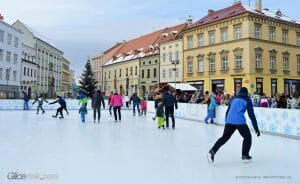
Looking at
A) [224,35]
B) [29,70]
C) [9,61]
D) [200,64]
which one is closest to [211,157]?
[224,35]

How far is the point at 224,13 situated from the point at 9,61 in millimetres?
31128

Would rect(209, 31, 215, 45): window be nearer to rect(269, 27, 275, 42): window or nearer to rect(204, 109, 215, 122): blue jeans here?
rect(269, 27, 275, 42): window

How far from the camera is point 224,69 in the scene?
1460 inches

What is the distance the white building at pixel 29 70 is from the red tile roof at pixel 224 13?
102 ft

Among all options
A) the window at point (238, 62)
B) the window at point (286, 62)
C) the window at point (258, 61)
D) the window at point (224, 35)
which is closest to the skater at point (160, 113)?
the window at point (238, 62)

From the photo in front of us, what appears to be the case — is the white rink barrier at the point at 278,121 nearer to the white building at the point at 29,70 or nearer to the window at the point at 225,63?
the window at the point at 225,63

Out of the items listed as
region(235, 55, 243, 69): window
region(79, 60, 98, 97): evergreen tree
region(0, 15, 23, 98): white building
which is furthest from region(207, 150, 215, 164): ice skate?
region(79, 60, 98, 97): evergreen tree

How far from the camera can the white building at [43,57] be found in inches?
2452

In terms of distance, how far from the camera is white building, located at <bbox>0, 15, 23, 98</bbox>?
1677 inches

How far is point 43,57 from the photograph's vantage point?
68.7 m

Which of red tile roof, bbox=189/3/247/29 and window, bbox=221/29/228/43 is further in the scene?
A: window, bbox=221/29/228/43

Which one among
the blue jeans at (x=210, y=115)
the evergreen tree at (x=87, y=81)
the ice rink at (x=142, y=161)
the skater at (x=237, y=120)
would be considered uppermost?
the evergreen tree at (x=87, y=81)

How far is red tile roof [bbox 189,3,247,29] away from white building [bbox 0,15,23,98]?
26311 mm

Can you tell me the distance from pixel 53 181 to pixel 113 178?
0.98 m
